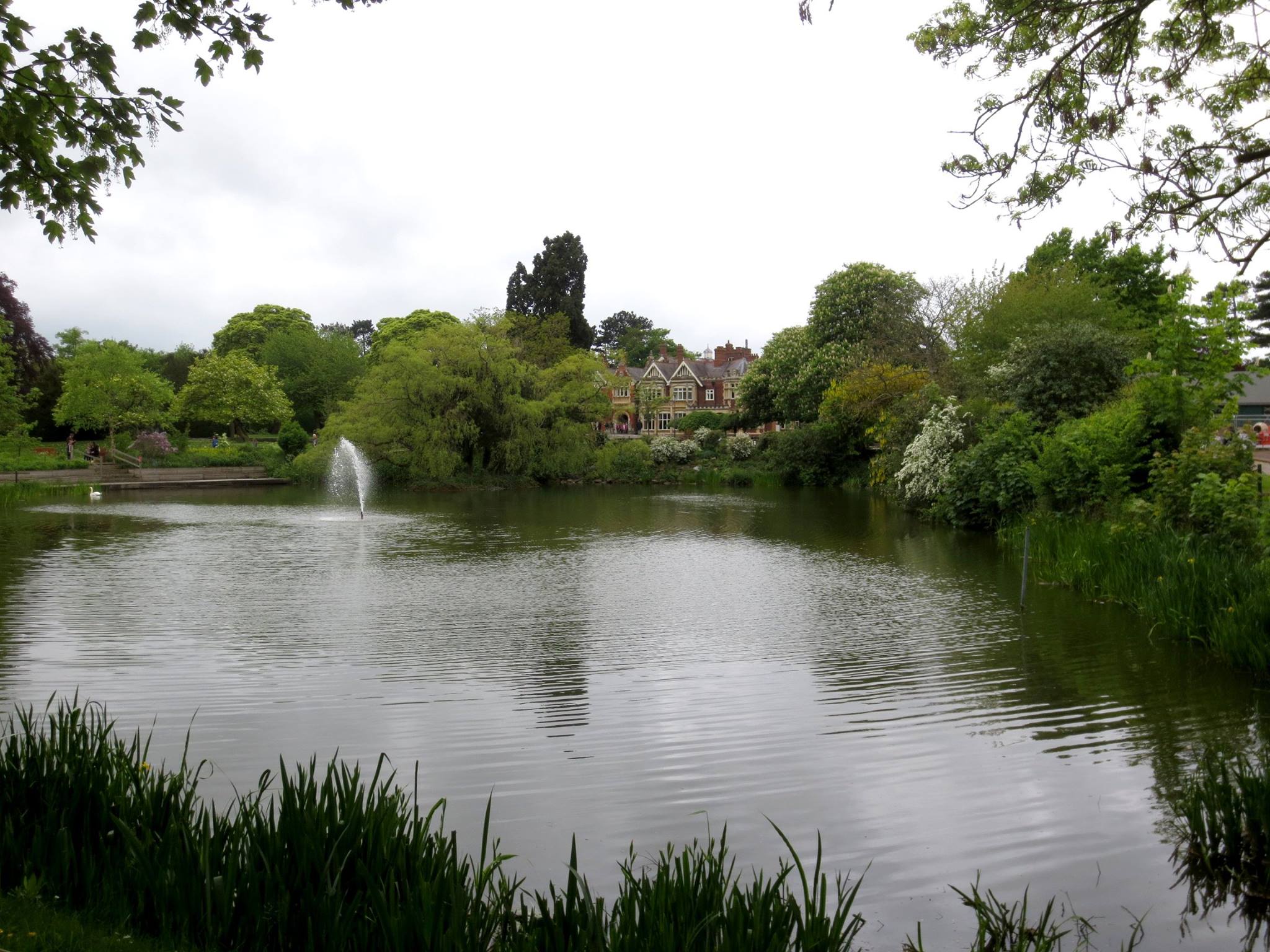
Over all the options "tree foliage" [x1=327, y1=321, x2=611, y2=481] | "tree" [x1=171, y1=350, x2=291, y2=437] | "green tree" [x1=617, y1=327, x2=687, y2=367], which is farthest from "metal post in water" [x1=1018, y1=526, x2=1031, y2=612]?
"green tree" [x1=617, y1=327, x2=687, y2=367]

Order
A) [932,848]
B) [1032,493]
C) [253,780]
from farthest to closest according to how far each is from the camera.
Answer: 1. [1032,493]
2. [253,780]
3. [932,848]

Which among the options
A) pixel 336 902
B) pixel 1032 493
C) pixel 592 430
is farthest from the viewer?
pixel 592 430

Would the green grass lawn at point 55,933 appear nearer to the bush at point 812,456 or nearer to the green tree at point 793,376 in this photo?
the bush at point 812,456

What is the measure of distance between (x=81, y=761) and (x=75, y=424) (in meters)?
49.5

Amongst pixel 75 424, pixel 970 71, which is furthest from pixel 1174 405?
pixel 75 424

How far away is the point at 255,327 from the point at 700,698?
7667 cm

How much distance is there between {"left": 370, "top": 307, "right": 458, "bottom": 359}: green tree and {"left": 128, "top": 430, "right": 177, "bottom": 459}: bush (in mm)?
27228

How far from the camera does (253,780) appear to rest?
6.30 m

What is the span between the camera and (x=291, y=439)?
157 feet

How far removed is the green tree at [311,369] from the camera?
68.2 m

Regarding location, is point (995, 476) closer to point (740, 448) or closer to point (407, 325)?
point (740, 448)

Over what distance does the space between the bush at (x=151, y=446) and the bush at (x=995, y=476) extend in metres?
36.4

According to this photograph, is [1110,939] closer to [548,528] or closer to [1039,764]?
[1039,764]

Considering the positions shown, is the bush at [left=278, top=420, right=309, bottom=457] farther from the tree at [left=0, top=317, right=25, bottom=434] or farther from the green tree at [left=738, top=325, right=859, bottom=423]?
the green tree at [left=738, top=325, right=859, bottom=423]
